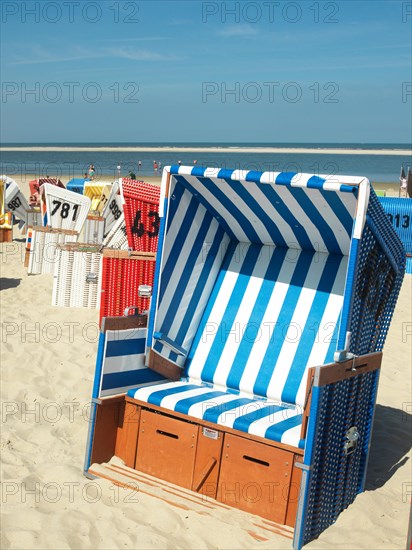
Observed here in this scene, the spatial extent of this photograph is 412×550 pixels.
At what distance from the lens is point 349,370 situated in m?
4.41

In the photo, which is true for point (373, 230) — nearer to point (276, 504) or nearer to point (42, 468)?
point (276, 504)

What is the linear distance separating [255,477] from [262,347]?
123 cm

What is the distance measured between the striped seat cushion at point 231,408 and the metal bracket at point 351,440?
1.00 ft

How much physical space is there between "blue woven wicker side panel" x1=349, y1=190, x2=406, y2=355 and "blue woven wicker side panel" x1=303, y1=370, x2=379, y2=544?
0.87ft


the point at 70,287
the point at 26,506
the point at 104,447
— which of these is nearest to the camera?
the point at 26,506

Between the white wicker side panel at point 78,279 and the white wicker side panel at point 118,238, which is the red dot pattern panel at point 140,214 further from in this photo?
the white wicker side panel at point 118,238

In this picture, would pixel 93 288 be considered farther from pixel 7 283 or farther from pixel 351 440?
pixel 351 440

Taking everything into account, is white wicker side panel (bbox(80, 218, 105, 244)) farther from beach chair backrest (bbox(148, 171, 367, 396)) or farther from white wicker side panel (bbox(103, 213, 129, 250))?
beach chair backrest (bbox(148, 171, 367, 396))

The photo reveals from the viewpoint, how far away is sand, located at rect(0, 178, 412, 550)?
409cm

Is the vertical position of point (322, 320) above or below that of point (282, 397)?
above

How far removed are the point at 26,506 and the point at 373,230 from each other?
2599mm

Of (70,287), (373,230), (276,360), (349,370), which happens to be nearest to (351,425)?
(349,370)

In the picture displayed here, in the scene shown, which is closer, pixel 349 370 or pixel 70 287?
pixel 349 370

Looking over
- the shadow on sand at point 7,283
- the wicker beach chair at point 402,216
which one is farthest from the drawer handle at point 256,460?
the wicker beach chair at point 402,216
